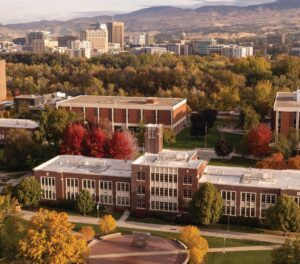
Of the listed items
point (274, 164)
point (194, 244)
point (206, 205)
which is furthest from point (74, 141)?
point (194, 244)

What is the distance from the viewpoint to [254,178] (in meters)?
40.9

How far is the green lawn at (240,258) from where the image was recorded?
110ft

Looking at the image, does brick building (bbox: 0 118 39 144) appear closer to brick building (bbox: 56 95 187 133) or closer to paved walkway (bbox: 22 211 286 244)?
brick building (bbox: 56 95 187 133)

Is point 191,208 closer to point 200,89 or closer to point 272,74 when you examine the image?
point 200,89

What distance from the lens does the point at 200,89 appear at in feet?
303

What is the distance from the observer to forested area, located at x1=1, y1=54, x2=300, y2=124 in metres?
83.5

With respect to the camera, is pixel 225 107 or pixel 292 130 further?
pixel 225 107

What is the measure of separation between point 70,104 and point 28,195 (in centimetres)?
3305

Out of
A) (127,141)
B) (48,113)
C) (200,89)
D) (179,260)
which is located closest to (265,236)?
(179,260)

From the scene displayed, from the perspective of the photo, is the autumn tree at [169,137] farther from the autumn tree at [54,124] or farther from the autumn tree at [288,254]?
the autumn tree at [288,254]

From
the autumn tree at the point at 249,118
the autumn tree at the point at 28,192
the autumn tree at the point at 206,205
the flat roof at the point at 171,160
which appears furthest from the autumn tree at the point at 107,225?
the autumn tree at the point at 249,118

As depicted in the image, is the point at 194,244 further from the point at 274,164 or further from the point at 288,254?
the point at 274,164

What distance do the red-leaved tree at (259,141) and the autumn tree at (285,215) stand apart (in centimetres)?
1912

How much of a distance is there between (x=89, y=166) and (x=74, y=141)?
7.33 metres
